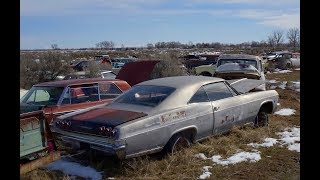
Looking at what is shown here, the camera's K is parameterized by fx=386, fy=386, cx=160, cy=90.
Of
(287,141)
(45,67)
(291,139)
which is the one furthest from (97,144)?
(45,67)

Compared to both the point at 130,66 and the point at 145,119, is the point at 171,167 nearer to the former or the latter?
the point at 145,119

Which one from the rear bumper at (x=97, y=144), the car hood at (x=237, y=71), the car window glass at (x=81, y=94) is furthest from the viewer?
the car hood at (x=237, y=71)

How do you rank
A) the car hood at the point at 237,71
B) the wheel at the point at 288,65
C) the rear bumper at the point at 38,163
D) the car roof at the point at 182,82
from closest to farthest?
1. the rear bumper at the point at 38,163
2. the car roof at the point at 182,82
3. the car hood at the point at 237,71
4. the wheel at the point at 288,65

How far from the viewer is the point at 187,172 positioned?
5.33 meters

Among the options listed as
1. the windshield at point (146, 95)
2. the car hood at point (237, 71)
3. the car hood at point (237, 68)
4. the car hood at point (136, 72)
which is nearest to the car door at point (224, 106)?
the windshield at point (146, 95)

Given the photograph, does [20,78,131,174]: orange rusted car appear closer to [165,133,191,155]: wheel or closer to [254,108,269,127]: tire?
[165,133,191,155]: wheel

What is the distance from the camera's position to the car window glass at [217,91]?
266 inches

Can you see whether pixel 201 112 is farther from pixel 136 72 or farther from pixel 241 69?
pixel 241 69

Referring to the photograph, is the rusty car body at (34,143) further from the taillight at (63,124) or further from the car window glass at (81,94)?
the car window glass at (81,94)

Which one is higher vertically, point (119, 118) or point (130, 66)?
point (130, 66)

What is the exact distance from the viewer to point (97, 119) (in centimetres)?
554
